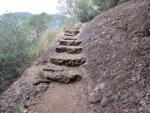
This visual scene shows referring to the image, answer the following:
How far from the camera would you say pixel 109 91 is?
14.9 feet

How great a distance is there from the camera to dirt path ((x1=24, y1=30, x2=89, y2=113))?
495 cm

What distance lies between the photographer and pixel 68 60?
6.91 metres

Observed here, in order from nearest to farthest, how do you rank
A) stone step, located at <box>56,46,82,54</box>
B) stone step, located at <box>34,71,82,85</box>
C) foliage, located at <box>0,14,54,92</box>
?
stone step, located at <box>34,71,82,85</box> → stone step, located at <box>56,46,82,54</box> → foliage, located at <box>0,14,54,92</box>

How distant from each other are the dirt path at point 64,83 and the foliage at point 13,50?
2132 mm

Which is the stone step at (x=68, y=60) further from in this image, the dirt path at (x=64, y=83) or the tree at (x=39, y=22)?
the tree at (x=39, y=22)

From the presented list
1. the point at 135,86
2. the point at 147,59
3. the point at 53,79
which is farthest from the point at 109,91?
the point at 53,79

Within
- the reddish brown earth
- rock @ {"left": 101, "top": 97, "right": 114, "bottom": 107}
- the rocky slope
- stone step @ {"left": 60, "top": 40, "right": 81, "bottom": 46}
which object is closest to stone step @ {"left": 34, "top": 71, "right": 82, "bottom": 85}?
the reddish brown earth

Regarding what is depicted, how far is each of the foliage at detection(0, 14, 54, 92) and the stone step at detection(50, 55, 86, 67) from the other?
229 cm

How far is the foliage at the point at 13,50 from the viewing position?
9.14 meters

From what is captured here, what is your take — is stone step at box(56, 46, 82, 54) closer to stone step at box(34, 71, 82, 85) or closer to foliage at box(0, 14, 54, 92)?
stone step at box(34, 71, 82, 85)

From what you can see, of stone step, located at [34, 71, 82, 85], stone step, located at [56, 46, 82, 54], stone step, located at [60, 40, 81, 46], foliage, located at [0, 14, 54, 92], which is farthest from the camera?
foliage, located at [0, 14, 54, 92]

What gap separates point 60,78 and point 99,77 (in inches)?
46.4

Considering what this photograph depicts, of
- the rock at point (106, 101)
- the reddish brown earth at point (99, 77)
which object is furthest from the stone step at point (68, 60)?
the rock at point (106, 101)

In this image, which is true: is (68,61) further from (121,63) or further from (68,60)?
(121,63)
